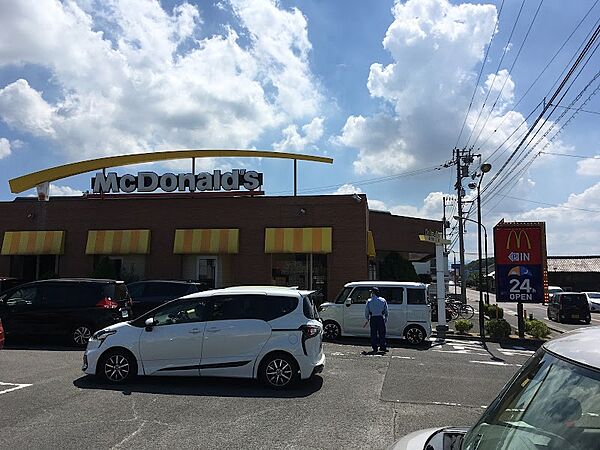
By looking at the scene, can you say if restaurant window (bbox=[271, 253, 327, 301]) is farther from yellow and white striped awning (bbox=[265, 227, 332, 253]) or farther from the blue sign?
the blue sign

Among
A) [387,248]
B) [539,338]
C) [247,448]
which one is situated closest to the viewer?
[247,448]

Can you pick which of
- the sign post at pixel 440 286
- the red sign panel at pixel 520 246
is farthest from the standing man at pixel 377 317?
the red sign panel at pixel 520 246

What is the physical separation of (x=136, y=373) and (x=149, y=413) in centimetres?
204

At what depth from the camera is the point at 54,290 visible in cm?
1405

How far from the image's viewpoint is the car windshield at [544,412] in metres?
1.82

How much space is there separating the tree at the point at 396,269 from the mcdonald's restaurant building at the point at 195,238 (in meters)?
3.98

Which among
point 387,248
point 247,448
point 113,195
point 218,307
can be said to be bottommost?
point 247,448

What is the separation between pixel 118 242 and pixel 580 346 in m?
23.9

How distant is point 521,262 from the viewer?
58.2ft

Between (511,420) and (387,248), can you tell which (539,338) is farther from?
(511,420)

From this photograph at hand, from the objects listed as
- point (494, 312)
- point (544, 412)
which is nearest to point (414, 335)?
point (494, 312)

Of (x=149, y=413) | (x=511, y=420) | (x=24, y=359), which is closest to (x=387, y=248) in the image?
(x=24, y=359)

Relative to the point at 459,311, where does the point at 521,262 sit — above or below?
above

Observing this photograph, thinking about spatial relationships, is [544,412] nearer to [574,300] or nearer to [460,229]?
[574,300]
